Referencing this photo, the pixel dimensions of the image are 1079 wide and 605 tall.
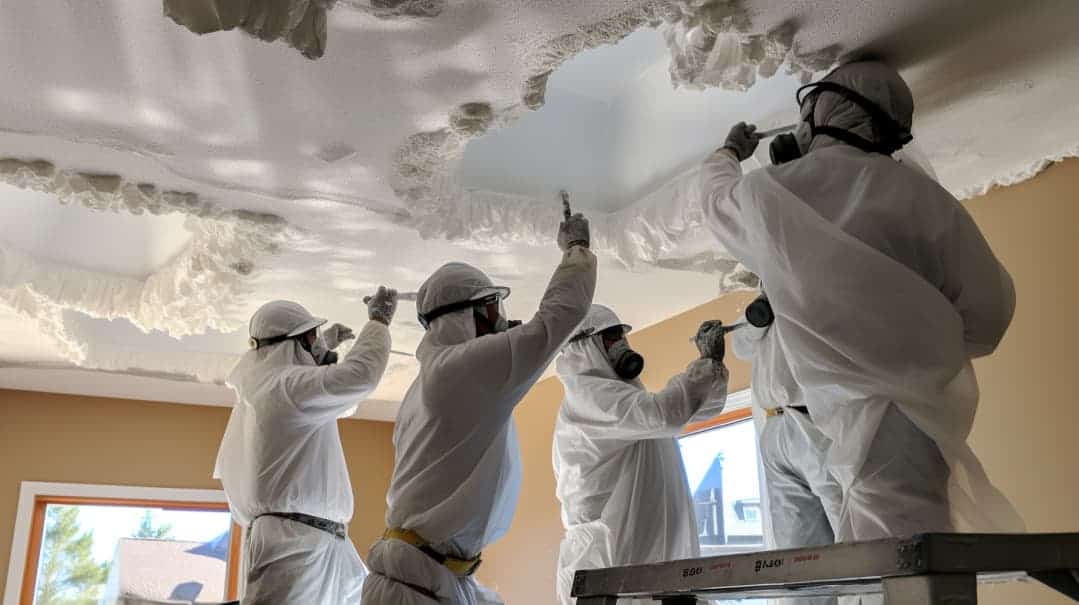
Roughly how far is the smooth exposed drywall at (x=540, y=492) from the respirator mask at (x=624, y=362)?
1769mm

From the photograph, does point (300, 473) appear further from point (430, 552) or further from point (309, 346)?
point (430, 552)

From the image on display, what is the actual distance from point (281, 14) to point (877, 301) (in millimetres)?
1480

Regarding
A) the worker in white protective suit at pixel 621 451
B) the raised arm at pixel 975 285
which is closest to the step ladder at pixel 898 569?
the raised arm at pixel 975 285

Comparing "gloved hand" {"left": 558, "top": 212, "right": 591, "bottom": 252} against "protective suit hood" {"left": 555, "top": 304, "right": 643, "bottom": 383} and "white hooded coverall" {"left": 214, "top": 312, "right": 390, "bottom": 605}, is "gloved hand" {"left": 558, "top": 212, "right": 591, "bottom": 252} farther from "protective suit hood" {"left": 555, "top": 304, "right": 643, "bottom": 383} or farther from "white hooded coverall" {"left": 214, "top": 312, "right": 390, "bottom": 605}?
"white hooded coverall" {"left": 214, "top": 312, "right": 390, "bottom": 605}

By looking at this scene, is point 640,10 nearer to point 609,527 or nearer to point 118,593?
point 609,527

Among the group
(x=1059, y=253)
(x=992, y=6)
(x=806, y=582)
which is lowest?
(x=806, y=582)

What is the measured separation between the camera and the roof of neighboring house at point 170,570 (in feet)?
21.6

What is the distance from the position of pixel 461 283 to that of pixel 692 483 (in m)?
2.74

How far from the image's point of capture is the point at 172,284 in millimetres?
4703

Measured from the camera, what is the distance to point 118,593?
6.53m

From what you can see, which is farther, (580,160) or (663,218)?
(580,160)

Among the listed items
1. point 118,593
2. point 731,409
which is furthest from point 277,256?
point 118,593

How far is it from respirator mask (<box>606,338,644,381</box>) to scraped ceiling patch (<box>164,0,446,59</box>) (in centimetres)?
144

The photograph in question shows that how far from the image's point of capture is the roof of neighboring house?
21.6 feet
